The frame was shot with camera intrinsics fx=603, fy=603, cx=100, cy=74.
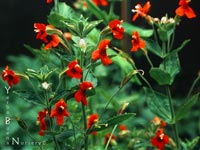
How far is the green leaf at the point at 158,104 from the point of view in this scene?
2508 mm

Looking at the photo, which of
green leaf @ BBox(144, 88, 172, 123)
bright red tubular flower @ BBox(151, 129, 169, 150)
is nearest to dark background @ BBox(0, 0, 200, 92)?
green leaf @ BBox(144, 88, 172, 123)

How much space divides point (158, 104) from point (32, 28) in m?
2.43

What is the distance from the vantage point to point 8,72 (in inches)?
84.0

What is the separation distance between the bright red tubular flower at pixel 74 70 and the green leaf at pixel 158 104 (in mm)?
520

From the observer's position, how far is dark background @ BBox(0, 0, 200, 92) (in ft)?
12.3

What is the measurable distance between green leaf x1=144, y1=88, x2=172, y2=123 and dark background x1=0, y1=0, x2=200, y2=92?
1056mm

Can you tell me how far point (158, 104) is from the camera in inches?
99.8

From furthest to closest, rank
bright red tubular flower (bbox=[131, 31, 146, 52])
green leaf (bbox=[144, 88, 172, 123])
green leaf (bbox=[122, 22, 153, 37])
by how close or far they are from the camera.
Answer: green leaf (bbox=[122, 22, 153, 37]) < green leaf (bbox=[144, 88, 172, 123]) < bright red tubular flower (bbox=[131, 31, 146, 52])

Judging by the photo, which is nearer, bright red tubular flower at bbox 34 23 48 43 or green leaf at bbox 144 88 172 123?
bright red tubular flower at bbox 34 23 48 43

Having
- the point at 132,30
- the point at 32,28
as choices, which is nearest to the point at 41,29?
the point at 132,30

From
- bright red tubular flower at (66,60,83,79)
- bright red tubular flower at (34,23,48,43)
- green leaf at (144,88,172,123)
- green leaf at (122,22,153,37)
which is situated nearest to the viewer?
bright red tubular flower at (66,60,83,79)

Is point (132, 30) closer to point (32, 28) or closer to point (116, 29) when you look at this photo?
point (116, 29)

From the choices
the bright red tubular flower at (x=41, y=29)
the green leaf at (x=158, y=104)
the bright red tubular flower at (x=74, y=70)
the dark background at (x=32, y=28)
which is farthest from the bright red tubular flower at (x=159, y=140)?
the dark background at (x=32, y=28)

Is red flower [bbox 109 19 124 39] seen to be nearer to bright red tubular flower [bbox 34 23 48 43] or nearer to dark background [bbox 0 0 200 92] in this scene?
bright red tubular flower [bbox 34 23 48 43]
